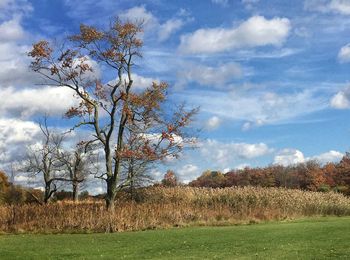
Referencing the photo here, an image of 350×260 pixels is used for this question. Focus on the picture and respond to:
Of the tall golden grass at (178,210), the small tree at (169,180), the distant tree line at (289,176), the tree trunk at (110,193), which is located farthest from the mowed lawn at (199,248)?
the distant tree line at (289,176)

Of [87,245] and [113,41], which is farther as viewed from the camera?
[113,41]

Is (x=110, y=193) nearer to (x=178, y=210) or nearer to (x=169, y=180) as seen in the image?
(x=178, y=210)

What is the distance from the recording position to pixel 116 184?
29.6m

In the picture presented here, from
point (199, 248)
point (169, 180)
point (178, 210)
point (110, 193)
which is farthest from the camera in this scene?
point (169, 180)

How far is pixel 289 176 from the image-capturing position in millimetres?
95938

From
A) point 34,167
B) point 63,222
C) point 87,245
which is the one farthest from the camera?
point 34,167

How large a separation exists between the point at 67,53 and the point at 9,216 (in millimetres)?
9975

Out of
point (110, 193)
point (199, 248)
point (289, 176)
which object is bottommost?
point (199, 248)

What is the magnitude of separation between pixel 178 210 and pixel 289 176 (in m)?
72.1

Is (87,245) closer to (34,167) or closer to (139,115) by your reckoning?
(139,115)

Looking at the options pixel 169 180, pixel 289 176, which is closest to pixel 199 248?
pixel 169 180

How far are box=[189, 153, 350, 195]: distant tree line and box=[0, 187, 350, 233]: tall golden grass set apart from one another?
44.5 m

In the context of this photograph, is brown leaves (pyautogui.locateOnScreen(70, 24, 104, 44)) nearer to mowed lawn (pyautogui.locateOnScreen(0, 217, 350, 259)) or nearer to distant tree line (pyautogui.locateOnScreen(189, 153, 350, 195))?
mowed lawn (pyautogui.locateOnScreen(0, 217, 350, 259))

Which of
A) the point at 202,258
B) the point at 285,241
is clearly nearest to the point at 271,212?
the point at 285,241
